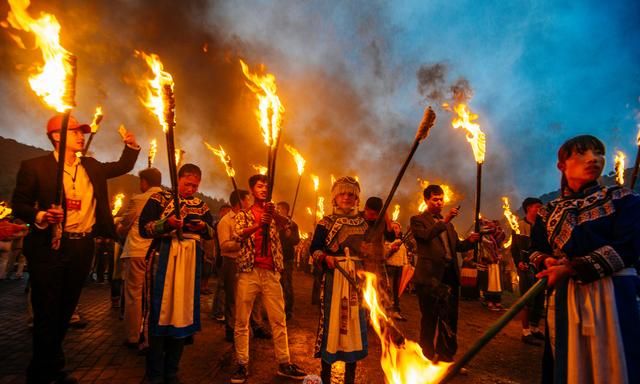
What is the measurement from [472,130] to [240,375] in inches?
181

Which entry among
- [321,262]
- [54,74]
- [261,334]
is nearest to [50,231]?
[54,74]

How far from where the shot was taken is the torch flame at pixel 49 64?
300 cm

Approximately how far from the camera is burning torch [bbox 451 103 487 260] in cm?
448

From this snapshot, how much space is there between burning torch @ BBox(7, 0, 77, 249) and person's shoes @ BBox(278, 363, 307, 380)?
9.68 feet

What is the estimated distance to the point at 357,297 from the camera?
3.82 metres

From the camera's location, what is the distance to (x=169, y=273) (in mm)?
3844

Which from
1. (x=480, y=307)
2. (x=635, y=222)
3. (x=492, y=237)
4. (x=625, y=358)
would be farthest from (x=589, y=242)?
(x=480, y=307)

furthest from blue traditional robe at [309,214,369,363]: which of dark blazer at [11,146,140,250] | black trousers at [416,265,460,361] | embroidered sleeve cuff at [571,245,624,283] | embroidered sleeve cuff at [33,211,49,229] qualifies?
embroidered sleeve cuff at [33,211,49,229]

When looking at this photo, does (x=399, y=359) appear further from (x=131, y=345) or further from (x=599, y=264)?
(x=131, y=345)

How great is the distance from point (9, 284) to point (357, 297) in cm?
1200

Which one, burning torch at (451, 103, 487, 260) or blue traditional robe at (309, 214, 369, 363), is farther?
burning torch at (451, 103, 487, 260)

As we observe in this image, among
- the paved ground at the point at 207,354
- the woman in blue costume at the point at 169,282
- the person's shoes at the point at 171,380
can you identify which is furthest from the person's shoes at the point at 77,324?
the person's shoes at the point at 171,380

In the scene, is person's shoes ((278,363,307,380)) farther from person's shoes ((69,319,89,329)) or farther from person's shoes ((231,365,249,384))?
person's shoes ((69,319,89,329))

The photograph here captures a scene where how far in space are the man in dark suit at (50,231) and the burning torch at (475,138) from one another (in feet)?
16.2
